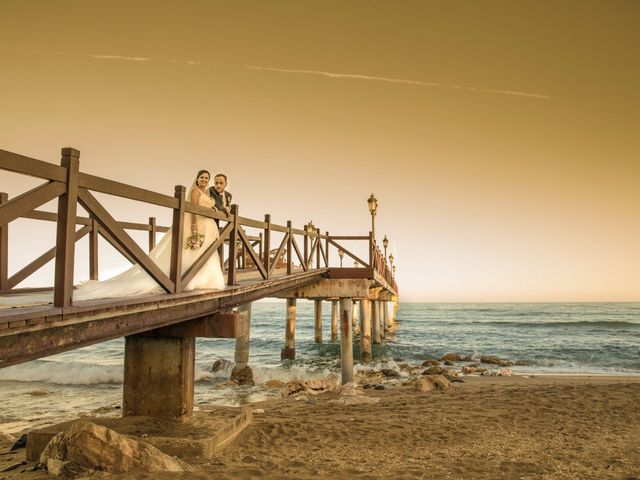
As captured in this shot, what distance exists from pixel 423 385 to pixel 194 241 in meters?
9.29

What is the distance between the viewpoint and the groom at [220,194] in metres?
7.14

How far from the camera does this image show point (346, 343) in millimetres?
15766

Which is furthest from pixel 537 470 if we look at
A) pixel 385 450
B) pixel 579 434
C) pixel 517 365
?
pixel 517 365

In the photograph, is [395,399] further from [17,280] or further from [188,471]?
[17,280]

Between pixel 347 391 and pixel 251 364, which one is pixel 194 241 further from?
pixel 251 364

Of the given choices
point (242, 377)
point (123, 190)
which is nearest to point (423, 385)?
point (242, 377)

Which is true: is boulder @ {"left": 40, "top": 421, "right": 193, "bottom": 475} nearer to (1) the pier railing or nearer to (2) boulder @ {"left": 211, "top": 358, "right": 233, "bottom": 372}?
(1) the pier railing

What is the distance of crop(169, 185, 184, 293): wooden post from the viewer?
15.8 ft

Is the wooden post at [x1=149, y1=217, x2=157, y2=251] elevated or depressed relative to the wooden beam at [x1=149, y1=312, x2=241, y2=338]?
elevated

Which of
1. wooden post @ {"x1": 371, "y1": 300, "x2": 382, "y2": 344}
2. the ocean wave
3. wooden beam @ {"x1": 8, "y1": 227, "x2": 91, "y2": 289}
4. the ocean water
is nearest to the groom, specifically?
wooden beam @ {"x1": 8, "y1": 227, "x2": 91, "y2": 289}

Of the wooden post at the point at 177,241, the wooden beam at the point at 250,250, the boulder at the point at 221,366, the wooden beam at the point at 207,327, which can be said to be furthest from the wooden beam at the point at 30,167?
the boulder at the point at 221,366

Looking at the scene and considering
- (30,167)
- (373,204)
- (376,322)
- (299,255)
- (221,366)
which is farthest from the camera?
(376,322)

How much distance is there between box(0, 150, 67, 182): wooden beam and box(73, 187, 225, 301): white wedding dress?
56.3 inches

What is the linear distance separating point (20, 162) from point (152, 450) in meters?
3.33
